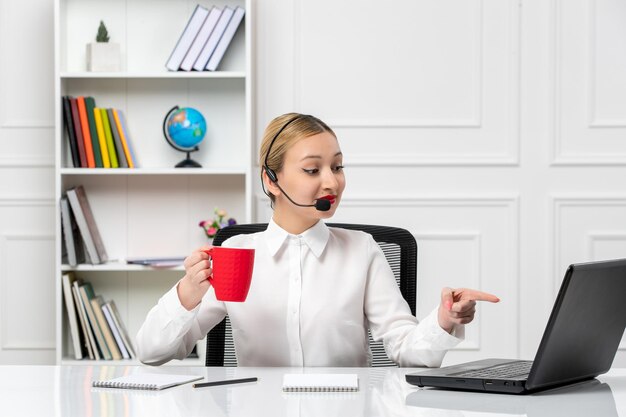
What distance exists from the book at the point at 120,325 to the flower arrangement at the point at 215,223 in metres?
0.47

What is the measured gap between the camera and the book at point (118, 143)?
318cm

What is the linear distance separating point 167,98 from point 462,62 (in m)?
1.17

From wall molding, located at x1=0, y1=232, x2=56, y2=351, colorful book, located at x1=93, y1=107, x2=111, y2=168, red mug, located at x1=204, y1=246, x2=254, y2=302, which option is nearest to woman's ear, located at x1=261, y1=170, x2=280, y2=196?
red mug, located at x1=204, y1=246, x2=254, y2=302

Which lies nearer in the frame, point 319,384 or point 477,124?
point 319,384

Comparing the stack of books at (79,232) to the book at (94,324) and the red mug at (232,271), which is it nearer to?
the book at (94,324)

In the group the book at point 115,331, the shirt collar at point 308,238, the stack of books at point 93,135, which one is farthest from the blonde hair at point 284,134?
the book at point 115,331

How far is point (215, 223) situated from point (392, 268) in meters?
1.52

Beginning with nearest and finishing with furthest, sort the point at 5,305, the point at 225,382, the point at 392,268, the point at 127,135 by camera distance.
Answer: the point at 225,382 → the point at 392,268 → the point at 127,135 → the point at 5,305

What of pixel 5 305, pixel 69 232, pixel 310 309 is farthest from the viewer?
pixel 5 305

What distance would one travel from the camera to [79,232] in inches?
126

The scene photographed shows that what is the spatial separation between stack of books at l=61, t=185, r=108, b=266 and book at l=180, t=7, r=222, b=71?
0.66m

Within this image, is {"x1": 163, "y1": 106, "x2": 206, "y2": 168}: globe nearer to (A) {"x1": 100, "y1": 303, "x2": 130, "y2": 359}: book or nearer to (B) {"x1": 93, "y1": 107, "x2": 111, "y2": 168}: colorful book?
(B) {"x1": 93, "y1": 107, "x2": 111, "y2": 168}: colorful book

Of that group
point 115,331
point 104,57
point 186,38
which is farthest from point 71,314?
point 186,38

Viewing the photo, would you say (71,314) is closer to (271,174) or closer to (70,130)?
(70,130)
